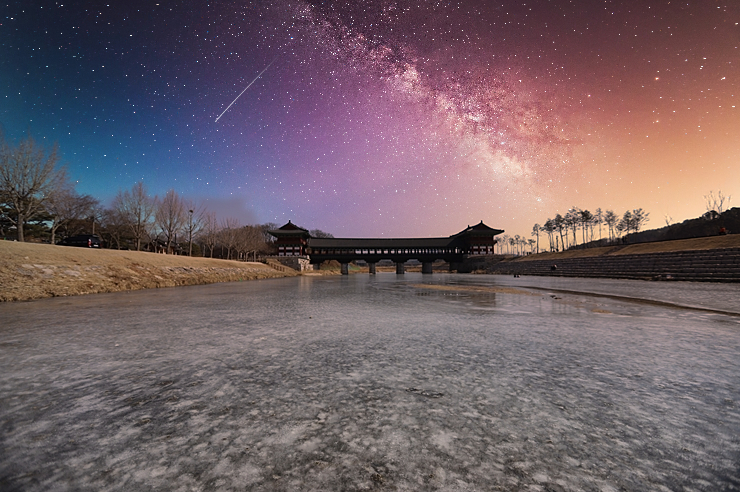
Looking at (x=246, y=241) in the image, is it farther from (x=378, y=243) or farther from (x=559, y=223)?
(x=559, y=223)

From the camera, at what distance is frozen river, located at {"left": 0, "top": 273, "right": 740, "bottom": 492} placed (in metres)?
1.49

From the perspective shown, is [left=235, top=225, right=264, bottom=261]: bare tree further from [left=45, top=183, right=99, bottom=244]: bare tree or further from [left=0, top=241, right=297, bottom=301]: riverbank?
[left=0, top=241, right=297, bottom=301]: riverbank

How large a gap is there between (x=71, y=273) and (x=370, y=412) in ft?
60.5

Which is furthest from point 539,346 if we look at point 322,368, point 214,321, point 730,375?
point 214,321

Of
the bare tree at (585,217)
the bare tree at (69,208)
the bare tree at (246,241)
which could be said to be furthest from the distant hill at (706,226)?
the bare tree at (69,208)

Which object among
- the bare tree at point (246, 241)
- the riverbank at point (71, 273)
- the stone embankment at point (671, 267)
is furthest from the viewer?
the bare tree at point (246, 241)

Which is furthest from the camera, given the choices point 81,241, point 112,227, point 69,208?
point 112,227

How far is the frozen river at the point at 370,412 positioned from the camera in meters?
1.49

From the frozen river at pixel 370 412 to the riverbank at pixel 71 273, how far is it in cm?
995

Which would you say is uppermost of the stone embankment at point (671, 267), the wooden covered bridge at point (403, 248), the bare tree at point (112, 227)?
the bare tree at point (112, 227)

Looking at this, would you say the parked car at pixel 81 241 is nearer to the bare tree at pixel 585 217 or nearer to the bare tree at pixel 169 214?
the bare tree at pixel 169 214

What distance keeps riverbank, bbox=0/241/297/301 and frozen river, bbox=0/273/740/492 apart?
9948mm

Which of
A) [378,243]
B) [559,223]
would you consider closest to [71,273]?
[378,243]

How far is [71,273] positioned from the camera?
45.6ft
